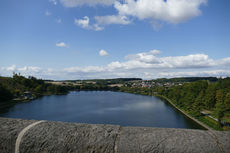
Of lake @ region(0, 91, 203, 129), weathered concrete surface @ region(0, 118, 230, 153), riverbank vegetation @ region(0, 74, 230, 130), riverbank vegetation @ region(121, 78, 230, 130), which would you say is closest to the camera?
weathered concrete surface @ region(0, 118, 230, 153)

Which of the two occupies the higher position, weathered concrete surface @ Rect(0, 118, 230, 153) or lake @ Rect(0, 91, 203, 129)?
weathered concrete surface @ Rect(0, 118, 230, 153)

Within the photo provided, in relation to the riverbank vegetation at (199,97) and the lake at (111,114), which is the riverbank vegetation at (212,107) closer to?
the riverbank vegetation at (199,97)

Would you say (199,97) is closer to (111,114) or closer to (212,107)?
(212,107)

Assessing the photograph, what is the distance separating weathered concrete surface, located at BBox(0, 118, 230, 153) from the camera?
1241 millimetres

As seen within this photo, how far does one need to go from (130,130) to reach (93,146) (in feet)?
1.22

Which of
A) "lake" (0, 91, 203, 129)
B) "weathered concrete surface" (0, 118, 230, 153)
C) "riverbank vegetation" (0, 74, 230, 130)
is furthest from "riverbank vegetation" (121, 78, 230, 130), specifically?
"weathered concrete surface" (0, 118, 230, 153)

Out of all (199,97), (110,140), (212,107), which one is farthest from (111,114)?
(110,140)

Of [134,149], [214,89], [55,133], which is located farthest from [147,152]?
[214,89]

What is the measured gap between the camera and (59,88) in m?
92.6

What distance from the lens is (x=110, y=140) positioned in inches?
51.9

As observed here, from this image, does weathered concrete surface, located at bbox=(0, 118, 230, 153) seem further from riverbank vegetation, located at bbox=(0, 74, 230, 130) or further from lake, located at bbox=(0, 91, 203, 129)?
lake, located at bbox=(0, 91, 203, 129)

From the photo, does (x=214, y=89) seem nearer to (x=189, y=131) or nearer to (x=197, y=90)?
(x=197, y=90)

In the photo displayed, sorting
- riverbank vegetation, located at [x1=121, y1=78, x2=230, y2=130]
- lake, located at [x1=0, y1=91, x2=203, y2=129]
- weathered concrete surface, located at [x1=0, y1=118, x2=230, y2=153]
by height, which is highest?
weathered concrete surface, located at [x1=0, y1=118, x2=230, y2=153]

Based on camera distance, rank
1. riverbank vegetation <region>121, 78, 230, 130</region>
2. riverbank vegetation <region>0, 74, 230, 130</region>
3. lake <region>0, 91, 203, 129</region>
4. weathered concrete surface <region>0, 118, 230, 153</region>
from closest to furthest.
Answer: weathered concrete surface <region>0, 118, 230, 153</region> → riverbank vegetation <region>121, 78, 230, 130</region> → riverbank vegetation <region>0, 74, 230, 130</region> → lake <region>0, 91, 203, 129</region>
